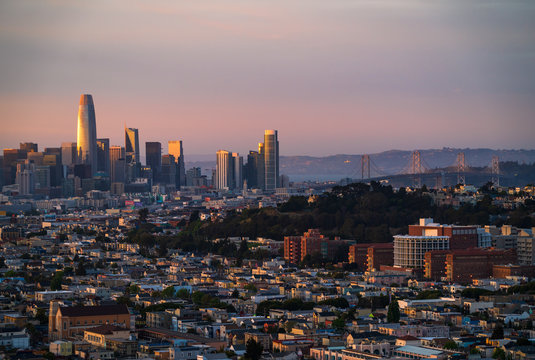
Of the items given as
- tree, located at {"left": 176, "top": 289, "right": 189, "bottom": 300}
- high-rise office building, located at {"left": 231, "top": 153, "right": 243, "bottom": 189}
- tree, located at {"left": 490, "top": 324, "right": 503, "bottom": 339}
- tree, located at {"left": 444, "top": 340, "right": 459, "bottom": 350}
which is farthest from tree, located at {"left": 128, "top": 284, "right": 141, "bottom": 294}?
high-rise office building, located at {"left": 231, "top": 153, "right": 243, "bottom": 189}

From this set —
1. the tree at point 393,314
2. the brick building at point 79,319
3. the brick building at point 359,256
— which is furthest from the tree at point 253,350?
the brick building at point 359,256

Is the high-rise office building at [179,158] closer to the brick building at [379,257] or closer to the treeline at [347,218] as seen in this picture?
the treeline at [347,218]

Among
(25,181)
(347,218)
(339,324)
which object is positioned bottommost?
(339,324)

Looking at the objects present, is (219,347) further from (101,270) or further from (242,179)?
(242,179)

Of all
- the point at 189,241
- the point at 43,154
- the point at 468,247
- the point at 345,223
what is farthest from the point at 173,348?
the point at 43,154

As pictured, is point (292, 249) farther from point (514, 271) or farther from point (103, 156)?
point (103, 156)

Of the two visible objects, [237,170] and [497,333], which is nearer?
[497,333]

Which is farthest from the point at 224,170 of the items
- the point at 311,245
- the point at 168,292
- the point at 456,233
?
the point at 168,292
